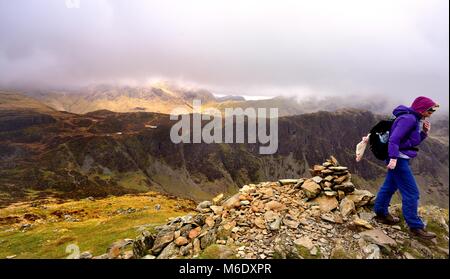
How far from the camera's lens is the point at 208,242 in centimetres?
1239

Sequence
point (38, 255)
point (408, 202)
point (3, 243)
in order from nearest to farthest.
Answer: point (408, 202), point (38, 255), point (3, 243)

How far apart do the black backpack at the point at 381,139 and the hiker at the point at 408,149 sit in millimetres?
295

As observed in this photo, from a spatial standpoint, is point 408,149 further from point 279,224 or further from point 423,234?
A: point 279,224

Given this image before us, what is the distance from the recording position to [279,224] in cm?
1220

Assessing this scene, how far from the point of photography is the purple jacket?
10.3m

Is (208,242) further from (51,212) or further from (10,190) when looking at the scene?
(10,190)

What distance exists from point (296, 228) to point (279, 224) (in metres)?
0.62

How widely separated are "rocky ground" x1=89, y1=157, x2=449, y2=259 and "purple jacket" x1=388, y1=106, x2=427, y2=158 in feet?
9.92

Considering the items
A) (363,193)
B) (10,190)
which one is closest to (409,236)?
(363,193)

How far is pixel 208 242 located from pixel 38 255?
19.6 metres

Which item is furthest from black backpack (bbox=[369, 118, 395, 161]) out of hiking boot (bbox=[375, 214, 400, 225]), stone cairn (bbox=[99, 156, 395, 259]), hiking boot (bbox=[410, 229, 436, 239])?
hiking boot (bbox=[410, 229, 436, 239])

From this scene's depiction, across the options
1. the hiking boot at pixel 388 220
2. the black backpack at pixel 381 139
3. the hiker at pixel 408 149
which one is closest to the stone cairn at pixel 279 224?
the hiking boot at pixel 388 220
